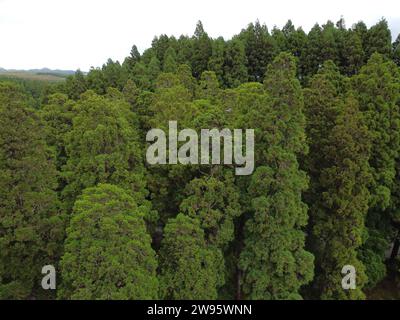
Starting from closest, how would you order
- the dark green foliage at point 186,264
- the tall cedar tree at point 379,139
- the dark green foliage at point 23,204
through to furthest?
the dark green foliage at point 186,264, the dark green foliage at point 23,204, the tall cedar tree at point 379,139

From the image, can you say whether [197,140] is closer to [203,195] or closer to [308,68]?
[203,195]

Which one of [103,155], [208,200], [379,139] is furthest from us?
[379,139]

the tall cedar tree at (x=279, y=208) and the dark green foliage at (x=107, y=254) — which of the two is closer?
the dark green foliage at (x=107, y=254)

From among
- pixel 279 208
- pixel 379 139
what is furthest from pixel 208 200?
pixel 379 139

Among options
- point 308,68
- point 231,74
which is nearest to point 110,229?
point 231,74

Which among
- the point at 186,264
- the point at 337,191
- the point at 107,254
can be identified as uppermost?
the point at 337,191

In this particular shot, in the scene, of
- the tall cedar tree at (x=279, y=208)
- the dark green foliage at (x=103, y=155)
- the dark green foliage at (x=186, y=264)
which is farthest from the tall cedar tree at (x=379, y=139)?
the dark green foliage at (x=103, y=155)

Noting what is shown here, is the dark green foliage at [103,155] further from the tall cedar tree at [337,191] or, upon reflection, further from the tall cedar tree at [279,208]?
the tall cedar tree at [337,191]

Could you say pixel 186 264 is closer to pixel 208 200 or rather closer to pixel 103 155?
pixel 208 200
